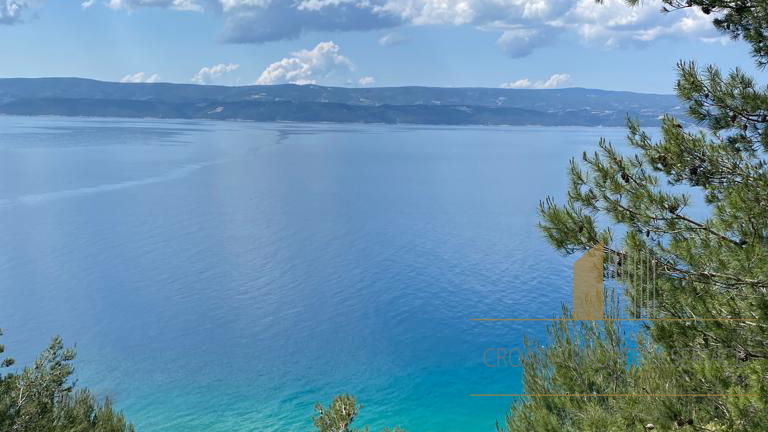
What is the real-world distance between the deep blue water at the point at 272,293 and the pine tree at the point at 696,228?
52.1 ft

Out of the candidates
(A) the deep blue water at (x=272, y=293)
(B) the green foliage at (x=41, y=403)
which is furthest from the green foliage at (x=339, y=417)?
(A) the deep blue water at (x=272, y=293)

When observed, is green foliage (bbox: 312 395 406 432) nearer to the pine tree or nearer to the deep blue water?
the pine tree

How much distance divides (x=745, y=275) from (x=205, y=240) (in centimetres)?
4515

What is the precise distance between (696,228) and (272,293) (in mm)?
31381

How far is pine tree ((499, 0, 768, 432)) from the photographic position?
249 inches

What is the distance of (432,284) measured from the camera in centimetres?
3753

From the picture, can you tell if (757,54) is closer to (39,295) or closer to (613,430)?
(613,430)

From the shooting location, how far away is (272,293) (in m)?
36.2

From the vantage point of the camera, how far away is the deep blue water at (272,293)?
79.8 feet

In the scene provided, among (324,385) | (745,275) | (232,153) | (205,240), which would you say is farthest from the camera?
(232,153)

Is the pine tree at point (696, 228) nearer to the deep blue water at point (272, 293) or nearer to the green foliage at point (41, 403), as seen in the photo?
the green foliage at point (41, 403)

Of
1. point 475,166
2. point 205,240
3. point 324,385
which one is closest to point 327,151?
point 475,166

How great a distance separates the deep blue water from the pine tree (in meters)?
15.9

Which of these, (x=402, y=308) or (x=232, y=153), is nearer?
(x=402, y=308)
